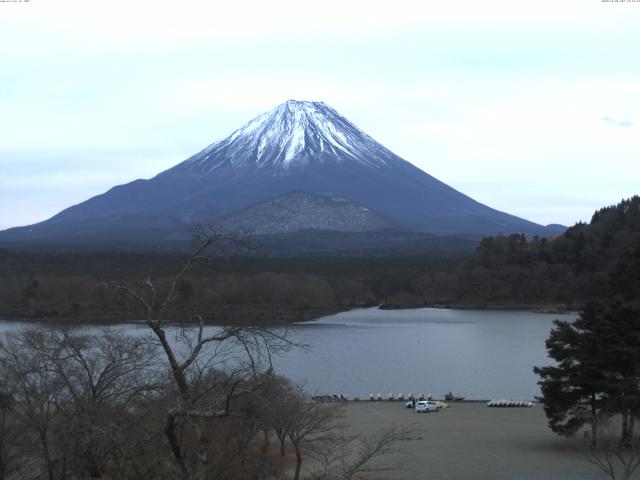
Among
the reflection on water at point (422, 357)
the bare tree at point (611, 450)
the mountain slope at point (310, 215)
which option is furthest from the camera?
the mountain slope at point (310, 215)

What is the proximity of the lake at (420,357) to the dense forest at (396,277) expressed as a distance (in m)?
10.8

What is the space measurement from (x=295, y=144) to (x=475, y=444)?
150024mm

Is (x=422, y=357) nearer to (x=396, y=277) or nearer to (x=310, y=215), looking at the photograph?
(x=396, y=277)

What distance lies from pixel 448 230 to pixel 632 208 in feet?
219

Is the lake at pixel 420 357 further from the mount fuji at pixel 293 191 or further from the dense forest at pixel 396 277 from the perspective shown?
the mount fuji at pixel 293 191

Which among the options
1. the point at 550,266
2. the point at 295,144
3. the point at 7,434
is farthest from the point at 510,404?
the point at 295,144

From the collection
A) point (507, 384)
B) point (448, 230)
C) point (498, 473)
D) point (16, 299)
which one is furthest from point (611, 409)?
point (448, 230)

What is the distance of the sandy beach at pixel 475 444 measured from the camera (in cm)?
1382

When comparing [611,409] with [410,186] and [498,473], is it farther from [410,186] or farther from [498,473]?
[410,186]

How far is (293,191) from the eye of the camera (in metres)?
138

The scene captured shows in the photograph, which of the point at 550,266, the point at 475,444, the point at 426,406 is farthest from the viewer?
the point at 550,266

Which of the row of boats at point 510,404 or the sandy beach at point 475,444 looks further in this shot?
the row of boats at point 510,404

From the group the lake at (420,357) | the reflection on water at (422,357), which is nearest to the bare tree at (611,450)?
the lake at (420,357)

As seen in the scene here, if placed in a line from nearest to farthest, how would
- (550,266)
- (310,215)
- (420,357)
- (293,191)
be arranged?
(420,357) → (550,266) → (310,215) → (293,191)
